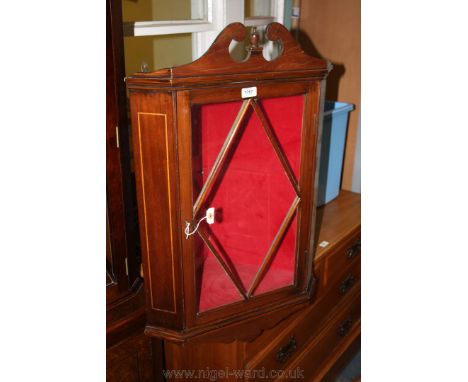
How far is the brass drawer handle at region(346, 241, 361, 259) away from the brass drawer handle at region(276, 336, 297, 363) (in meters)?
0.39

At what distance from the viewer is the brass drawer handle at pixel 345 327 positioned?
6.30 ft

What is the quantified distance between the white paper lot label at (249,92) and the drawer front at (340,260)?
818mm

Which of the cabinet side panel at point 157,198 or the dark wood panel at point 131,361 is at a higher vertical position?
the cabinet side panel at point 157,198

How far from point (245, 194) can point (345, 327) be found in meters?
1.05

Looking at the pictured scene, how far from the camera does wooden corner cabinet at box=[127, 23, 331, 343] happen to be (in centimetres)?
90

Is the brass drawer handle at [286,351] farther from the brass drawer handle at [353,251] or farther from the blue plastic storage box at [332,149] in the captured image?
the blue plastic storage box at [332,149]

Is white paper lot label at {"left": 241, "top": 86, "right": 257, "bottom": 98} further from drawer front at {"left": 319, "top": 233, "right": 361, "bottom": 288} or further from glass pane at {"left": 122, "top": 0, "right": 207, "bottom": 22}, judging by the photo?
drawer front at {"left": 319, "top": 233, "right": 361, "bottom": 288}

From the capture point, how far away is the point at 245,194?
119 centimetres

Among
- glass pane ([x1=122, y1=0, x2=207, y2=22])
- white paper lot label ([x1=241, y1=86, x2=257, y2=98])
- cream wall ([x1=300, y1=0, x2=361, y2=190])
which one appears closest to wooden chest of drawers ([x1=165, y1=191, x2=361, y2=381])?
cream wall ([x1=300, y1=0, x2=361, y2=190])

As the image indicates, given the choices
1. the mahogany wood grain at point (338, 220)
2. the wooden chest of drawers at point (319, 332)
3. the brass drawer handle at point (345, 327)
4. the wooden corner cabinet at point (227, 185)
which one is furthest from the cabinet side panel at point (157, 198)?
the brass drawer handle at point (345, 327)

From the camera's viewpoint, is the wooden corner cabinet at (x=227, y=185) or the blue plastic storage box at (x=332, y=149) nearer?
the wooden corner cabinet at (x=227, y=185)

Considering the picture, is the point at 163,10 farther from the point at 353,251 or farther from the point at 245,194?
the point at 353,251
